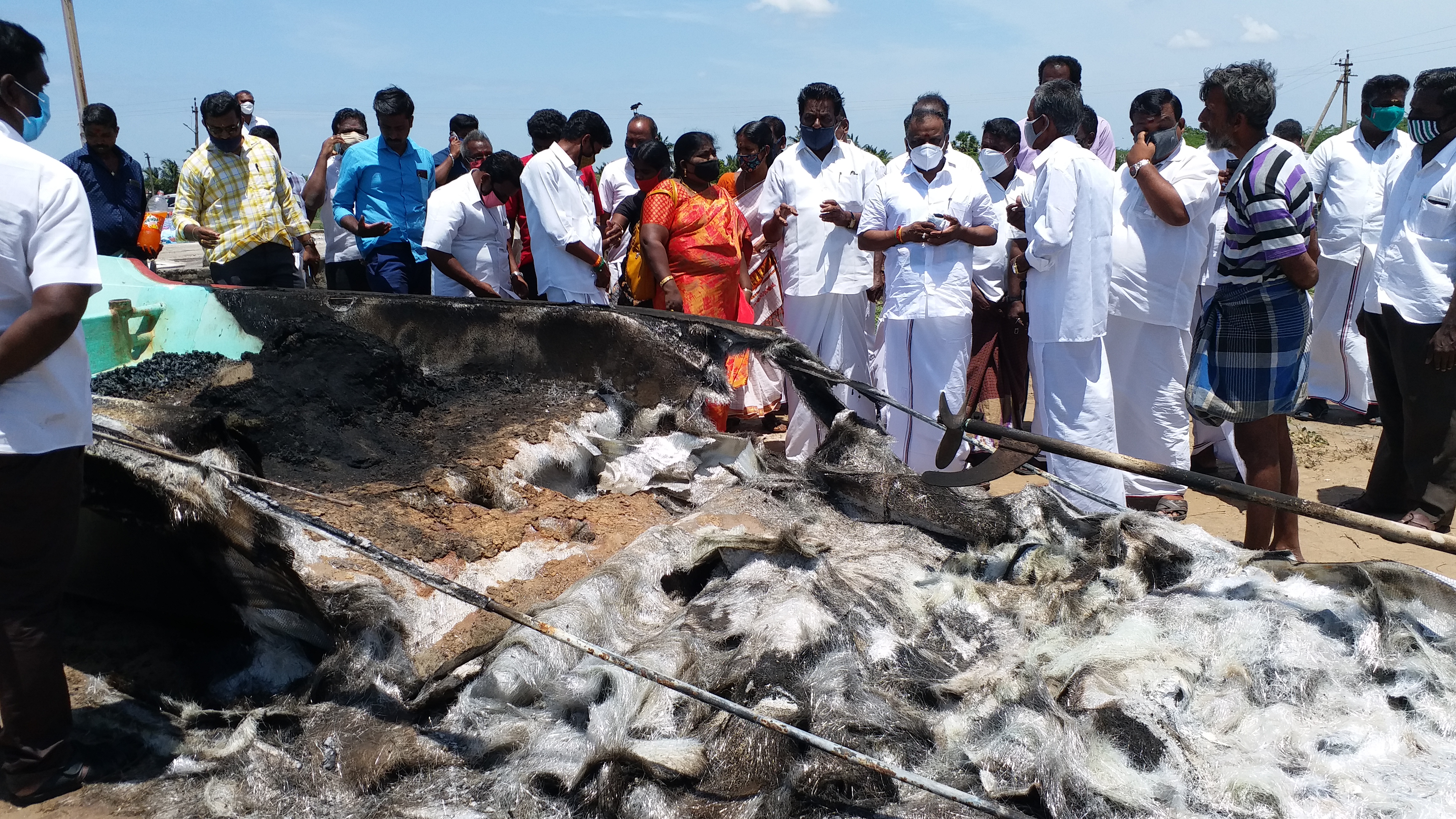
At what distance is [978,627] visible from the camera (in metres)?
2.98

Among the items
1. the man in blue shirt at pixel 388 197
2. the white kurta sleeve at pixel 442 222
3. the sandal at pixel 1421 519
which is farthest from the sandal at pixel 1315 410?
the man in blue shirt at pixel 388 197

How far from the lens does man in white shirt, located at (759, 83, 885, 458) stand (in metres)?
6.11

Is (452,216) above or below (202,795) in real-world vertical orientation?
above

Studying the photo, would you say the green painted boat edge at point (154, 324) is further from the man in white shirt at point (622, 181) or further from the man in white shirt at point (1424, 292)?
the man in white shirt at point (1424, 292)

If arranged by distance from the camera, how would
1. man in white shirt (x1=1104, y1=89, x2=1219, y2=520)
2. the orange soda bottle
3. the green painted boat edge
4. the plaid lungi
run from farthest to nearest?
the orange soda bottle
man in white shirt (x1=1104, y1=89, x2=1219, y2=520)
the green painted boat edge
the plaid lungi

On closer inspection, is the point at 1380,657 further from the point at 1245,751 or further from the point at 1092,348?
the point at 1092,348

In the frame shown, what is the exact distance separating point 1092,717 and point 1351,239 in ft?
19.8

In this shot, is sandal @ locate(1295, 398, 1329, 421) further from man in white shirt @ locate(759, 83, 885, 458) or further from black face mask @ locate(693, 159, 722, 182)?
black face mask @ locate(693, 159, 722, 182)

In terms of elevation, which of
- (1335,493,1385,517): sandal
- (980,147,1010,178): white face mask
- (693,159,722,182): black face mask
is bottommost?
(1335,493,1385,517): sandal

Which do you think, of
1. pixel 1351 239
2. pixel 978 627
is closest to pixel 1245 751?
pixel 978 627

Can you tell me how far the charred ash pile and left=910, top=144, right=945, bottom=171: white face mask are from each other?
2.34m

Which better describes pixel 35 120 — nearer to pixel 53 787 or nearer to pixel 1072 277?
pixel 53 787

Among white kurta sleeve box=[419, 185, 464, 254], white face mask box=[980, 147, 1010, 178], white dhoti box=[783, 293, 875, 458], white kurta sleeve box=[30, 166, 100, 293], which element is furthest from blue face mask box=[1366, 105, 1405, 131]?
white kurta sleeve box=[30, 166, 100, 293]

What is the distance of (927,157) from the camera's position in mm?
5312
